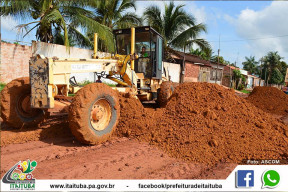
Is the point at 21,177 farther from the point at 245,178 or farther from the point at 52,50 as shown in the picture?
the point at 52,50

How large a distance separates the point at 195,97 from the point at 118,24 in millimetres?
13113

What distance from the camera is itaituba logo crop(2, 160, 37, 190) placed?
9.93 feet

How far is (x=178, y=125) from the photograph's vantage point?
4.99m

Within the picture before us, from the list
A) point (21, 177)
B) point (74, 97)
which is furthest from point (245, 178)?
point (21, 177)

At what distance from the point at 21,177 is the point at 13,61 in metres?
9.05

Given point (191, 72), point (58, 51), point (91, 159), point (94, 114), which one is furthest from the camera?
point (191, 72)

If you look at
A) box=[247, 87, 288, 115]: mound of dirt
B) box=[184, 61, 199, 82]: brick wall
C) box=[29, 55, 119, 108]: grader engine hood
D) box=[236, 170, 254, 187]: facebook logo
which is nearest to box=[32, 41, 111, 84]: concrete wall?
box=[29, 55, 119, 108]: grader engine hood

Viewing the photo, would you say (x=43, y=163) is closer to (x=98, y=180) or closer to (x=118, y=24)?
(x=98, y=180)

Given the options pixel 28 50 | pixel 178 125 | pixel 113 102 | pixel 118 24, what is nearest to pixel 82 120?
pixel 113 102

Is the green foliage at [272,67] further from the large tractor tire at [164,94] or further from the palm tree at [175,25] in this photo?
the large tractor tire at [164,94]

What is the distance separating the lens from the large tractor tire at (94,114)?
13.2 ft

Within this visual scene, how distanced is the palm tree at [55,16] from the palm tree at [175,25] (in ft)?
26.1

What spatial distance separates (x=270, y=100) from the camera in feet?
32.1

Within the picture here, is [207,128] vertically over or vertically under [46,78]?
under
